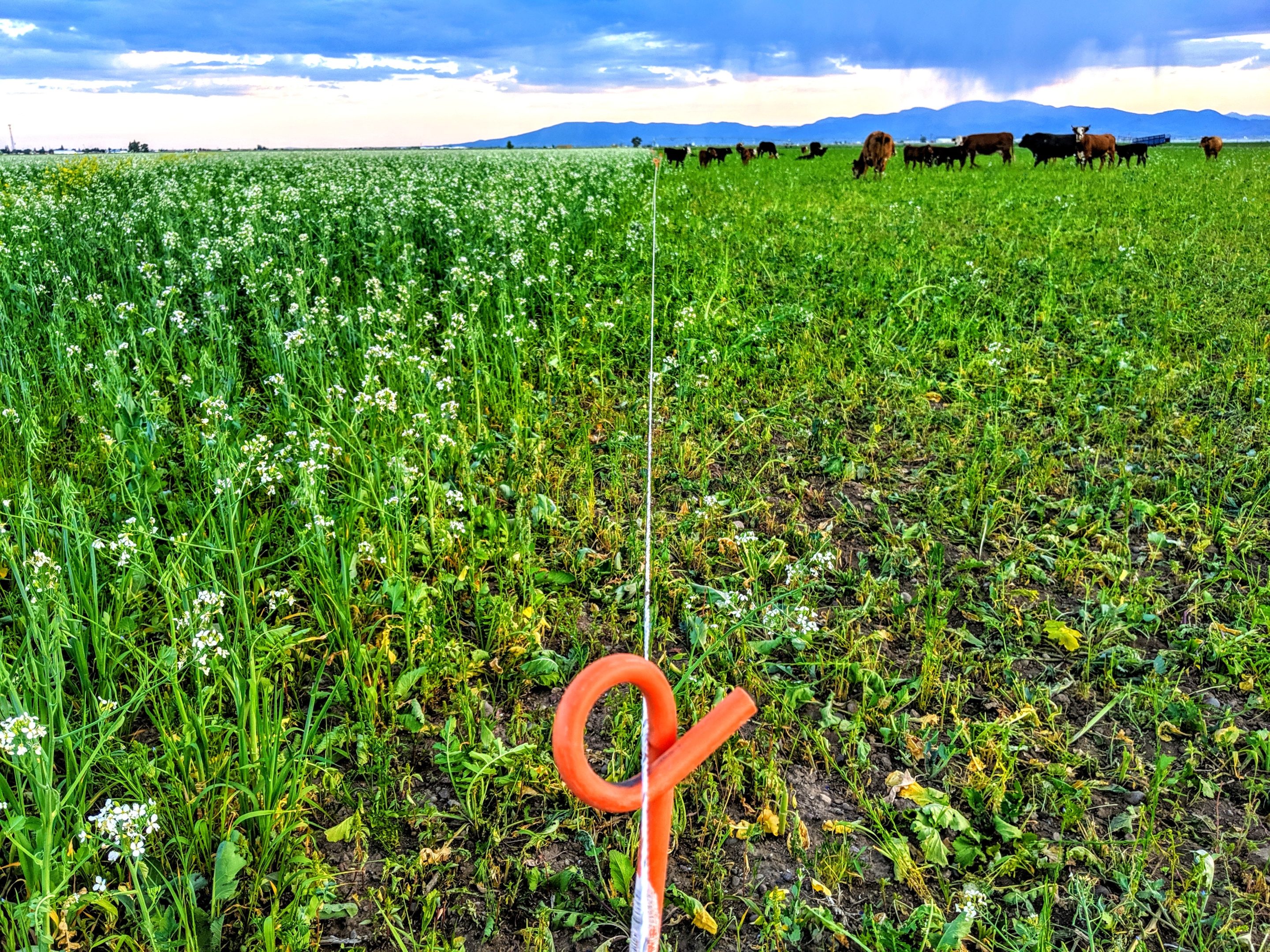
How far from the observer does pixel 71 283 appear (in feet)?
26.8

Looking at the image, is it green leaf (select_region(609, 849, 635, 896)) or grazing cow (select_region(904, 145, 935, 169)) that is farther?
grazing cow (select_region(904, 145, 935, 169))

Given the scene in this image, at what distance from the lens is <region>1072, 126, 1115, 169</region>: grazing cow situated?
2931 centimetres

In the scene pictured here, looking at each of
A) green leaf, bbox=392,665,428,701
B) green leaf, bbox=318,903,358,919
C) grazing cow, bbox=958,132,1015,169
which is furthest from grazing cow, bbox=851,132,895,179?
green leaf, bbox=318,903,358,919

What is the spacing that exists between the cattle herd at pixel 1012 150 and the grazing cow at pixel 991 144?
0.03 metres

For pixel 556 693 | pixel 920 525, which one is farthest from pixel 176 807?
pixel 920 525

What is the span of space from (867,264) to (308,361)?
25.4ft

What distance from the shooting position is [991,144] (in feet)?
118

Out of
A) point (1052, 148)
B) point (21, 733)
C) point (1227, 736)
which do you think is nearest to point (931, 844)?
point (1227, 736)

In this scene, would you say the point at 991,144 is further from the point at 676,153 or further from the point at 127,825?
the point at 127,825

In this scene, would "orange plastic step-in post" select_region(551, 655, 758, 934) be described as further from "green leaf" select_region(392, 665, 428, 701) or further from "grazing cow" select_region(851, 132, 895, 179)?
"grazing cow" select_region(851, 132, 895, 179)

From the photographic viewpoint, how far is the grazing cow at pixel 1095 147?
→ 29.3 metres

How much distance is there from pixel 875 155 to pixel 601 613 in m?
26.8

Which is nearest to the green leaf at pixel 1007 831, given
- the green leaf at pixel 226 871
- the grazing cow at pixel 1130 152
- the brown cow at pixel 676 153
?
the green leaf at pixel 226 871

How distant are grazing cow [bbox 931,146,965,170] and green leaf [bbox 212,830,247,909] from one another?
34.5 meters
